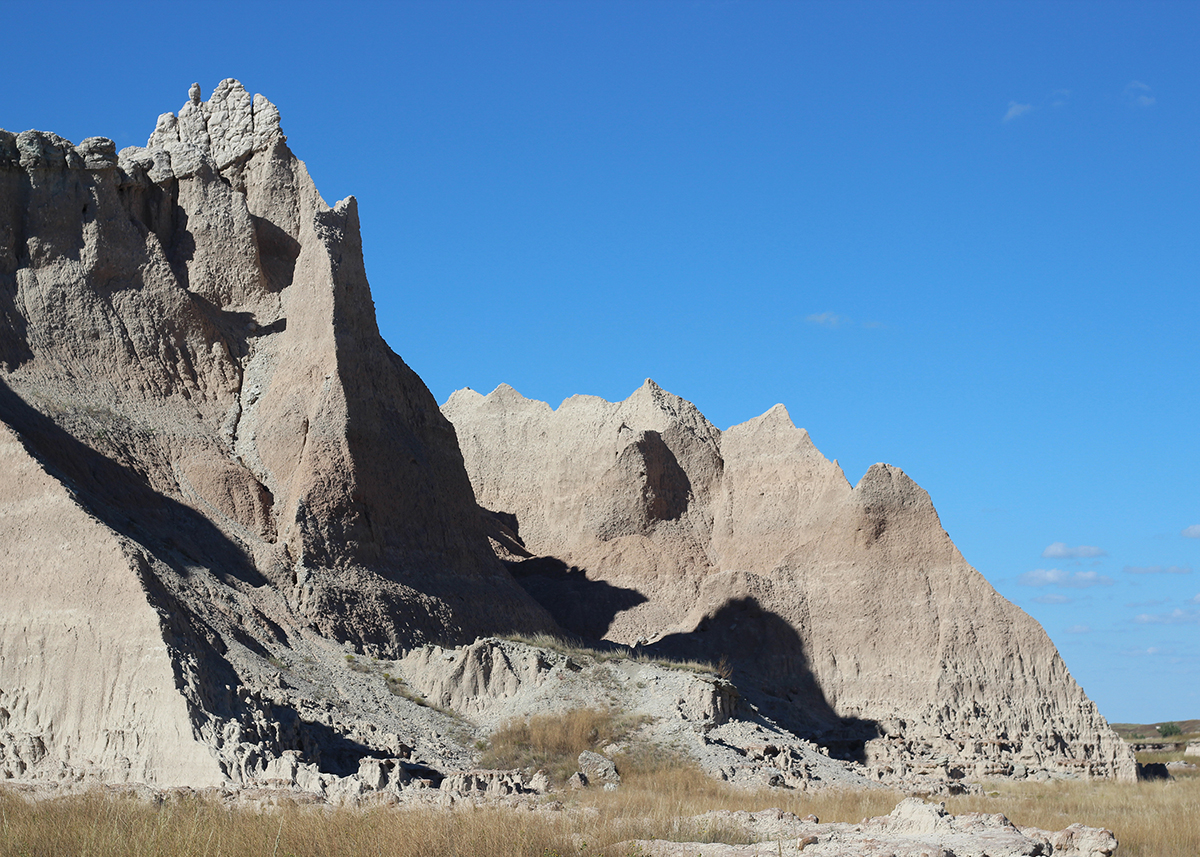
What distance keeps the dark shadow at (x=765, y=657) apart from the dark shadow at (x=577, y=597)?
2931 mm

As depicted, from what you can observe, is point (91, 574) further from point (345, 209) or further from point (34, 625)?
point (345, 209)

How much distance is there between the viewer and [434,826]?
1240 centimetres

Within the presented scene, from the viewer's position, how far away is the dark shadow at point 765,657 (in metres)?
33.9

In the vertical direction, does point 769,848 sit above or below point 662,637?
below

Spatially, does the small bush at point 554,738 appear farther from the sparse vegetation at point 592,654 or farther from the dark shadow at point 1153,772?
the dark shadow at point 1153,772

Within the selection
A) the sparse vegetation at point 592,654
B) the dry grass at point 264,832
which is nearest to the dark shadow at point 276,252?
the sparse vegetation at point 592,654

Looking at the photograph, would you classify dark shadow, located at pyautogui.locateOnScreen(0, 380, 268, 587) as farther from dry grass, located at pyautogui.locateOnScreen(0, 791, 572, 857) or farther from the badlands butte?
dry grass, located at pyautogui.locateOnScreen(0, 791, 572, 857)

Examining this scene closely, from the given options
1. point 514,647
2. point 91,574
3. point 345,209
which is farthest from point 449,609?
point 345,209

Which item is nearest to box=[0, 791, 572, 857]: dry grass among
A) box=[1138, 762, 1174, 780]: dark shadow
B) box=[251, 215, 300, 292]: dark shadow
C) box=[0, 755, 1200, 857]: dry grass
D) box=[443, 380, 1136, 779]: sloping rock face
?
box=[0, 755, 1200, 857]: dry grass

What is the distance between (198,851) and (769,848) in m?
5.85

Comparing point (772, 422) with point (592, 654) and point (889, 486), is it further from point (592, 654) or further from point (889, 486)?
point (592, 654)

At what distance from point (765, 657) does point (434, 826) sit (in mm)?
25170

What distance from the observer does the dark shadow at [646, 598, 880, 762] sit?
33906 millimetres

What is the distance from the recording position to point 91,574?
21.9 metres
